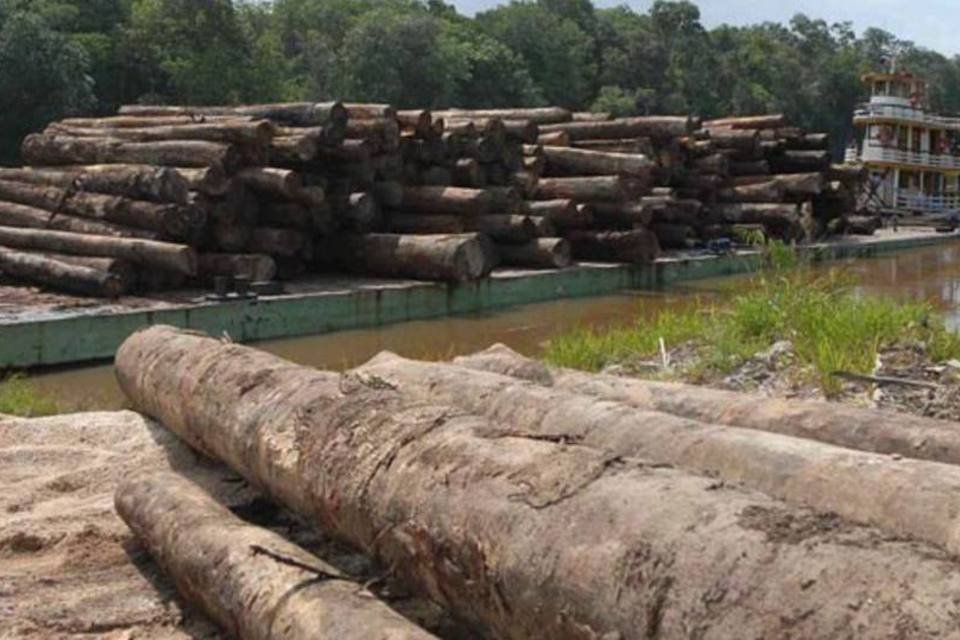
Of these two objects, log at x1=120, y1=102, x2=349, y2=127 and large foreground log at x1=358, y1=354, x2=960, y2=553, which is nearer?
large foreground log at x1=358, y1=354, x2=960, y2=553

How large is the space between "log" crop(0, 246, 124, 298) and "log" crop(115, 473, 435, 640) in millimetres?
7922

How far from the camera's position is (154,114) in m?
18.1

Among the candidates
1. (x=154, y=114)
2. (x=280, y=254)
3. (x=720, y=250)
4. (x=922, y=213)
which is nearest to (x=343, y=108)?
(x=280, y=254)

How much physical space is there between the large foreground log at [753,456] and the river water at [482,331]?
4.49m

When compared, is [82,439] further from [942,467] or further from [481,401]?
[942,467]

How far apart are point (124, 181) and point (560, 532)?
38.7 ft

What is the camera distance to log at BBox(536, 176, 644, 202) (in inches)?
719

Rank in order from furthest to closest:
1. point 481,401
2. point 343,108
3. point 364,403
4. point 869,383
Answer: point 343,108 < point 869,383 < point 481,401 < point 364,403

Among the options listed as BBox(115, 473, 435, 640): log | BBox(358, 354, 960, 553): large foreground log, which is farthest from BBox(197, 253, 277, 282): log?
BBox(115, 473, 435, 640): log

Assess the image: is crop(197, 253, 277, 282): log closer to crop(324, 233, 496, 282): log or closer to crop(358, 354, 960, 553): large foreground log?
crop(324, 233, 496, 282): log

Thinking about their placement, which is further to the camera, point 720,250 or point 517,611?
point 720,250

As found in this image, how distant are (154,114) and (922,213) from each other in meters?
29.2

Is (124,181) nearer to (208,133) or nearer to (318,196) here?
(208,133)

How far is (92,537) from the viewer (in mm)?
4742
